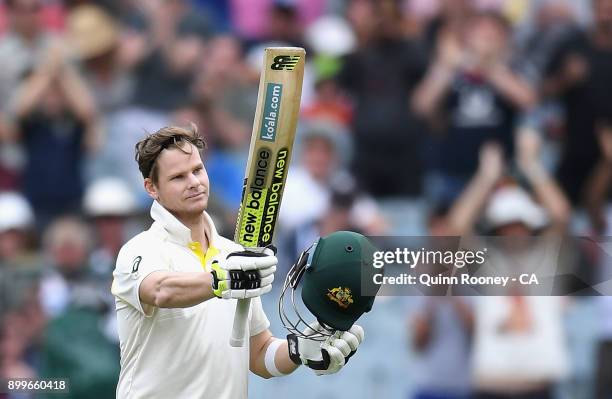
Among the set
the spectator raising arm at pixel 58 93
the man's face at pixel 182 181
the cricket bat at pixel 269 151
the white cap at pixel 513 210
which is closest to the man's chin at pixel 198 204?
→ the man's face at pixel 182 181

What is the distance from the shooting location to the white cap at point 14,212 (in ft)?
36.9

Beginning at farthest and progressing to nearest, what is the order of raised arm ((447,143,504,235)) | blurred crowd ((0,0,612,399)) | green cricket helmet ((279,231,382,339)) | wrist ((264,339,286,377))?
raised arm ((447,143,504,235)) < blurred crowd ((0,0,612,399)) < wrist ((264,339,286,377)) < green cricket helmet ((279,231,382,339))

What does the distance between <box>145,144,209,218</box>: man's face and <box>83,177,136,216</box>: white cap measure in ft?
16.0

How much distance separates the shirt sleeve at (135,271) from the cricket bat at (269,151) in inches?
14.8

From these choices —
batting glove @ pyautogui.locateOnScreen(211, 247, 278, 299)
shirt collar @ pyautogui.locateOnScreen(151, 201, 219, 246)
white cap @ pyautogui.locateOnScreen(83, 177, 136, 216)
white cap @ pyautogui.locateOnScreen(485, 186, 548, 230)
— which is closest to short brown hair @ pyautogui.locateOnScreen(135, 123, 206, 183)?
shirt collar @ pyautogui.locateOnScreen(151, 201, 219, 246)

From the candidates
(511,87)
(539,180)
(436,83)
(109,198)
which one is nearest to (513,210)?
(539,180)

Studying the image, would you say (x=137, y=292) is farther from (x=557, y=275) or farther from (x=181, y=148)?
(x=557, y=275)

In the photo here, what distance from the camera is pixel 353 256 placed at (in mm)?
5973

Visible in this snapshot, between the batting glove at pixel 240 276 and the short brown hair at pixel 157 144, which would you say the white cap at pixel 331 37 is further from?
the batting glove at pixel 240 276

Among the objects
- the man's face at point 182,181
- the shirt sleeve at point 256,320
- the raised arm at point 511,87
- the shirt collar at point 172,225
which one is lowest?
the shirt sleeve at point 256,320

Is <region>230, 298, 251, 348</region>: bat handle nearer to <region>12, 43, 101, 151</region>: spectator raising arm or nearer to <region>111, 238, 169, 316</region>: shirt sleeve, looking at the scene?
<region>111, 238, 169, 316</region>: shirt sleeve

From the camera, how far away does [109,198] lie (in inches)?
439

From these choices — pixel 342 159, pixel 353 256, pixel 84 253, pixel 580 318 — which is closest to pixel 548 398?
pixel 580 318

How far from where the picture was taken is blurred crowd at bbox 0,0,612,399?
401 inches
